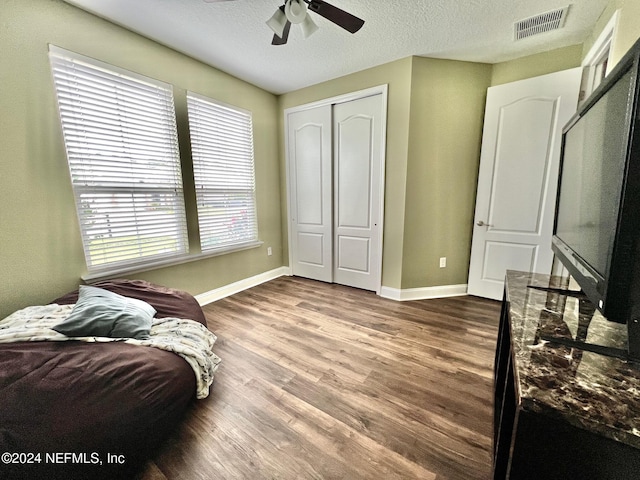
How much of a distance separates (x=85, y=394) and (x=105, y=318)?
465 millimetres

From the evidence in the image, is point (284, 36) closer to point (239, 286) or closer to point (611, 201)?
point (611, 201)

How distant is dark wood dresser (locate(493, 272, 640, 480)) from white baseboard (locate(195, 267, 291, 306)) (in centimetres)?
281

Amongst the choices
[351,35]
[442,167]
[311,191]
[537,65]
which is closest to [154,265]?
[311,191]

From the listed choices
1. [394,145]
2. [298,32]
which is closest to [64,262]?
[298,32]

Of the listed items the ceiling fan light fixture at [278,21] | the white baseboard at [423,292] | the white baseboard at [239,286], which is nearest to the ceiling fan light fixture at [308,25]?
the ceiling fan light fixture at [278,21]

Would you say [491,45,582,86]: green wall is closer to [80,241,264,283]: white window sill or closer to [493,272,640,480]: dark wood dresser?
[493,272,640,480]: dark wood dresser

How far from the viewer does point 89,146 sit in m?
1.96

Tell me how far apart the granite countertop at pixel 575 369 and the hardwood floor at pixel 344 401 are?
71 centimetres

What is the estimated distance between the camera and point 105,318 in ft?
4.64

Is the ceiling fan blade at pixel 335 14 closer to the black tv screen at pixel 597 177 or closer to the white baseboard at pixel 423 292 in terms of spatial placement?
the black tv screen at pixel 597 177

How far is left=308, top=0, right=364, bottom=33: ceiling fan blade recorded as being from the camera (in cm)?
150

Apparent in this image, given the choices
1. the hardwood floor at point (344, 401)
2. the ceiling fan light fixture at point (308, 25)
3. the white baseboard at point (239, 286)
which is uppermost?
the ceiling fan light fixture at point (308, 25)

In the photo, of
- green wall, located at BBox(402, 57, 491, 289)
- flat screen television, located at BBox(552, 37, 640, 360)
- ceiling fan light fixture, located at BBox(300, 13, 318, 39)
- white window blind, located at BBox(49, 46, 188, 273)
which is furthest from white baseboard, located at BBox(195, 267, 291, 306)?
flat screen television, located at BBox(552, 37, 640, 360)

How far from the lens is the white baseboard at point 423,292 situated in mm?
2924
